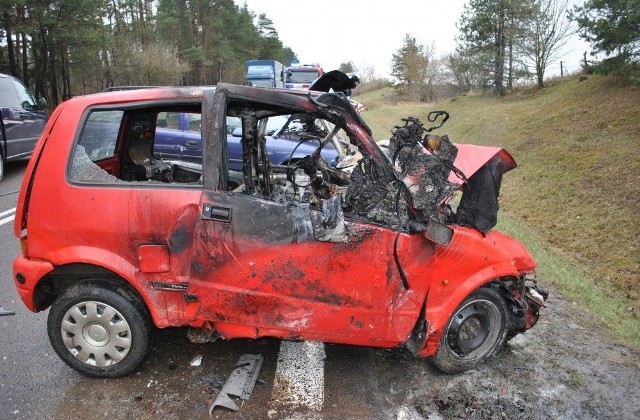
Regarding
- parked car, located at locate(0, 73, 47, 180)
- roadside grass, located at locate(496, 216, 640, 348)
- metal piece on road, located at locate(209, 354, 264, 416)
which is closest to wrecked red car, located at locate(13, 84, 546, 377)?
metal piece on road, located at locate(209, 354, 264, 416)

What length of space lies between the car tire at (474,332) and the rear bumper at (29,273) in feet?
9.09

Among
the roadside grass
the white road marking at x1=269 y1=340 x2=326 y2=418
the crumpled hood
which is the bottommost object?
the roadside grass

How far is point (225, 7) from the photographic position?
46.2 m

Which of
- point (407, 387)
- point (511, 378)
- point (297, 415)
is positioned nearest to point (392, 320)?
point (407, 387)

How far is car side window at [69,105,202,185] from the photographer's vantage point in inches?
122

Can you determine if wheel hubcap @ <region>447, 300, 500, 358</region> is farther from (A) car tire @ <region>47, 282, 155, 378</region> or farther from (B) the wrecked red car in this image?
(A) car tire @ <region>47, 282, 155, 378</region>

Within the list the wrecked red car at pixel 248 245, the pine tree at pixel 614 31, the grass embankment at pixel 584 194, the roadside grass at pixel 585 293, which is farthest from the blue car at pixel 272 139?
the pine tree at pixel 614 31

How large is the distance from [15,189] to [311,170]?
723 cm

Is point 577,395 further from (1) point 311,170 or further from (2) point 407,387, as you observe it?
(1) point 311,170

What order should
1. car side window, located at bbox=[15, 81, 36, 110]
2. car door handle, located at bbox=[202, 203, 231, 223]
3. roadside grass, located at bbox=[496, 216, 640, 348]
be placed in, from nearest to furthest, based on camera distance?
car door handle, located at bbox=[202, 203, 231, 223] → roadside grass, located at bbox=[496, 216, 640, 348] → car side window, located at bbox=[15, 81, 36, 110]

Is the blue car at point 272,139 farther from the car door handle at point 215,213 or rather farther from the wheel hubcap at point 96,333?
the wheel hubcap at point 96,333

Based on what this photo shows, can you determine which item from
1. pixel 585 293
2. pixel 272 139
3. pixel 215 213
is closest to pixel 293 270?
pixel 215 213

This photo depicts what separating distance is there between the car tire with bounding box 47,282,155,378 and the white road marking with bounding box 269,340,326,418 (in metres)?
0.96

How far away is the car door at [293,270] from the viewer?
9.48 feet
